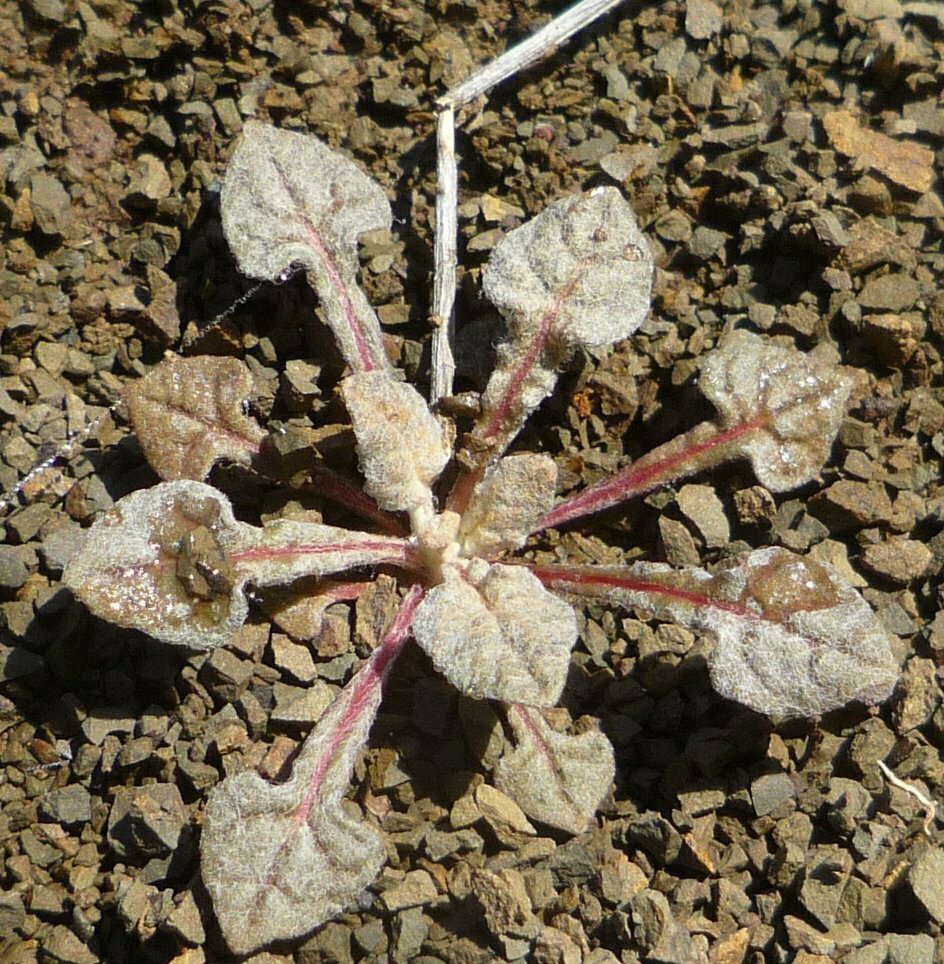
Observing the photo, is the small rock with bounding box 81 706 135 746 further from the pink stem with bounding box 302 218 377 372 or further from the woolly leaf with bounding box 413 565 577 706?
the pink stem with bounding box 302 218 377 372

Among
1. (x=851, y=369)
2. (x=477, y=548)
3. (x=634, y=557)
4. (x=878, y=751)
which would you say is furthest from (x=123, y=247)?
(x=878, y=751)

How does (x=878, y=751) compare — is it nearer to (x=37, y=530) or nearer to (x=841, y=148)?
(x=841, y=148)

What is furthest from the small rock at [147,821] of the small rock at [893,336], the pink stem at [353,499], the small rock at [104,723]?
the small rock at [893,336]

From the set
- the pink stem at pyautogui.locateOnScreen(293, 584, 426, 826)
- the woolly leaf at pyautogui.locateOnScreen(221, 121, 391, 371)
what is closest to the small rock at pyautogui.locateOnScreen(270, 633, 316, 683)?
the pink stem at pyautogui.locateOnScreen(293, 584, 426, 826)

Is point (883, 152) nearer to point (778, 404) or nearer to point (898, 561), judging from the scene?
point (778, 404)

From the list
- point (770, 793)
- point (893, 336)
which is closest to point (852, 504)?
point (893, 336)
